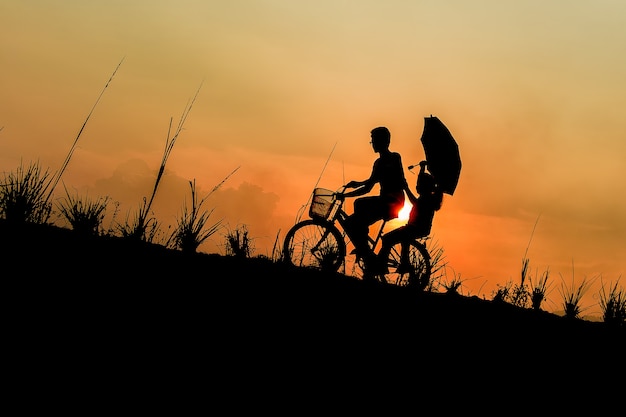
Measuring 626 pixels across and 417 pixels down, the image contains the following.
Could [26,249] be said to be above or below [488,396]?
above

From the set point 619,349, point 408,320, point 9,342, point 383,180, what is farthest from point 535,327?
point 9,342

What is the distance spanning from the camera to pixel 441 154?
6.79m

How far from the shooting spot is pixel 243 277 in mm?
5148

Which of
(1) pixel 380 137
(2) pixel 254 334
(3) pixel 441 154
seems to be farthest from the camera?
(1) pixel 380 137

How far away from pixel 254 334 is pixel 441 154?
3663 millimetres

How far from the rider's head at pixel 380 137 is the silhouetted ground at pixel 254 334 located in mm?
1837

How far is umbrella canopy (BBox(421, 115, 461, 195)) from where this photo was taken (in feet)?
22.2

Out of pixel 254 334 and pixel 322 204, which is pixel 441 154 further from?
pixel 254 334

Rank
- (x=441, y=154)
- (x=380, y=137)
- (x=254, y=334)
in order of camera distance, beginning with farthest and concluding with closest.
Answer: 1. (x=380, y=137)
2. (x=441, y=154)
3. (x=254, y=334)

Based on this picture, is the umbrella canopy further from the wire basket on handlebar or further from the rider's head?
the wire basket on handlebar

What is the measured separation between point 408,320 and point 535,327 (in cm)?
139

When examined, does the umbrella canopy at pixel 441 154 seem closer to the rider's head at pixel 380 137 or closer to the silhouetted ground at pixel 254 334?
the rider's head at pixel 380 137

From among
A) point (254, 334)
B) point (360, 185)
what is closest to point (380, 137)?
point (360, 185)

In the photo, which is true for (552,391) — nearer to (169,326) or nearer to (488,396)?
(488,396)
